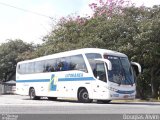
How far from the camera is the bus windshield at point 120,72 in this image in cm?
2216

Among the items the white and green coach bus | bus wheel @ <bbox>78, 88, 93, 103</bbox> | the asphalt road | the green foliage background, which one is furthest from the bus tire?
the asphalt road

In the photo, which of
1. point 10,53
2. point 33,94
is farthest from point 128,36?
point 10,53

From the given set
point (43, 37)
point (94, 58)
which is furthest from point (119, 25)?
point (43, 37)

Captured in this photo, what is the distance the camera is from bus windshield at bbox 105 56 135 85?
72.7ft

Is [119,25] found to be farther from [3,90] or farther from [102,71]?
[3,90]

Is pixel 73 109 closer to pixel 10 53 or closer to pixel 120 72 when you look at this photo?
pixel 120 72

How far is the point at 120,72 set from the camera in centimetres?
2247

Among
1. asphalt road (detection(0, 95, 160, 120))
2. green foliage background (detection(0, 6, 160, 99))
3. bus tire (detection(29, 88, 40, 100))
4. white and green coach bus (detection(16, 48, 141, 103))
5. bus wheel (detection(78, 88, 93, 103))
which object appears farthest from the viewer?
green foliage background (detection(0, 6, 160, 99))

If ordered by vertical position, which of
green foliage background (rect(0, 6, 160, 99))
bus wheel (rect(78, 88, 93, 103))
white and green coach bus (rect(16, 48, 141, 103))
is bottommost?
bus wheel (rect(78, 88, 93, 103))

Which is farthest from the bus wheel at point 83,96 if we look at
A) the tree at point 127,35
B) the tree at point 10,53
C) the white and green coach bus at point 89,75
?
the tree at point 10,53

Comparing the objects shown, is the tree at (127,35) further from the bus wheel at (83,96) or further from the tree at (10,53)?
the tree at (10,53)

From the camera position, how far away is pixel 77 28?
121 ft

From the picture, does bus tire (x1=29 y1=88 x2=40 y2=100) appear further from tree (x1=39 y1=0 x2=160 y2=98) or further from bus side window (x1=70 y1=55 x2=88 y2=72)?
bus side window (x1=70 y1=55 x2=88 y2=72)

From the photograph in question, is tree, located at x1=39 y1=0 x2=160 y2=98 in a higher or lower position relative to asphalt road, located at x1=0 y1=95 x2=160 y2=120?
higher
